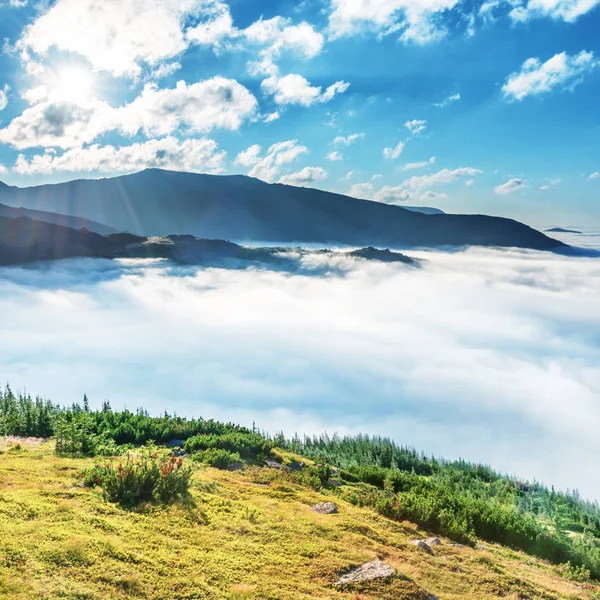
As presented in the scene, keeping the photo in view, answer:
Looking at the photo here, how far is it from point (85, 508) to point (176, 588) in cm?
432

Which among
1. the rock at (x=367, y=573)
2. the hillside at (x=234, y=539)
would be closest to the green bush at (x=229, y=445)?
the hillside at (x=234, y=539)

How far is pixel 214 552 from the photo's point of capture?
12.5 metres

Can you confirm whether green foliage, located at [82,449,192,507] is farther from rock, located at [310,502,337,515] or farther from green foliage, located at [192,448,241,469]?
green foliage, located at [192,448,241,469]

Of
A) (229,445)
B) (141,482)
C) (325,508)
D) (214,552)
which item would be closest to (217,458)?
(229,445)

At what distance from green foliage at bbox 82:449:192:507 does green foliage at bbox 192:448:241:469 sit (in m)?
8.77

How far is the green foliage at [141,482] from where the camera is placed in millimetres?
14641

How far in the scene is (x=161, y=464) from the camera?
15805 millimetres

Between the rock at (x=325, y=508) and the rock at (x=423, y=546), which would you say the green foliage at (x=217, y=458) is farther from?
the rock at (x=423, y=546)

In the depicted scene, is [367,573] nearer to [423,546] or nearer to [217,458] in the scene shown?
[423,546]

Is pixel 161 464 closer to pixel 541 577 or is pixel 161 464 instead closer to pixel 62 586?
pixel 62 586

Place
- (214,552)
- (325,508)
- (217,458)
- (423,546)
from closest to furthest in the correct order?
(214,552) < (423,546) < (325,508) < (217,458)

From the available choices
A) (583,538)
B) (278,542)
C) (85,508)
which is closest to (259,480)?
(278,542)

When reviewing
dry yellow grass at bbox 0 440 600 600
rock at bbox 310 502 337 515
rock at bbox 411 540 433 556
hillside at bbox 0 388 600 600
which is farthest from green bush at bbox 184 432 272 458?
rock at bbox 411 540 433 556

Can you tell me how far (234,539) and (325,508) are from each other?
519 centimetres
